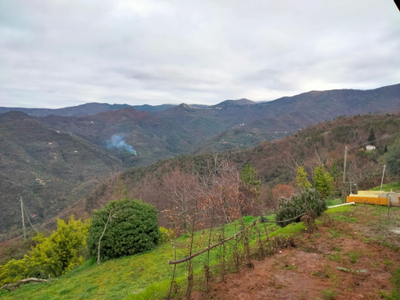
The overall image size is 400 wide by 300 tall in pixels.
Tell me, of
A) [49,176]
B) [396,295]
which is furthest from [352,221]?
[49,176]

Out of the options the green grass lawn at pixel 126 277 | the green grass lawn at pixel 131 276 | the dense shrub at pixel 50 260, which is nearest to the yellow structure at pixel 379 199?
the green grass lawn at pixel 131 276

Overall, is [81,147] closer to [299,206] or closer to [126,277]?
[126,277]

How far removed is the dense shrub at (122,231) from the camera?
350 inches

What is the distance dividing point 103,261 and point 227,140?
10285 centimetres

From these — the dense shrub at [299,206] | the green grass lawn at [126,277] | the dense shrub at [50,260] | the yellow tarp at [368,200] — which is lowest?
the dense shrub at [50,260]

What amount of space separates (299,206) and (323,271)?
3211 mm

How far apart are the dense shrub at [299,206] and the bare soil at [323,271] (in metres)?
1.24

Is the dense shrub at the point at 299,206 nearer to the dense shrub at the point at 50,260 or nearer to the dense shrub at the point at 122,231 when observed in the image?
the dense shrub at the point at 122,231

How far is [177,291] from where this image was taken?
3.74 meters

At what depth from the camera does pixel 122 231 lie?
8.90 metres

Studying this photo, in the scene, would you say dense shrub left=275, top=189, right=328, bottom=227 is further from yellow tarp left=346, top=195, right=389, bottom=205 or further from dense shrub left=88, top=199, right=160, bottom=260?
dense shrub left=88, top=199, right=160, bottom=260

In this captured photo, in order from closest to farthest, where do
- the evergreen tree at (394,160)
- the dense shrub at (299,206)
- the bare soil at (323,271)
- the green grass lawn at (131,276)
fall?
the bare soil at (323,271) < the green grass lawn at (131,276) < the dense shrub at (299,206) < the evergreen tree at (394,160)

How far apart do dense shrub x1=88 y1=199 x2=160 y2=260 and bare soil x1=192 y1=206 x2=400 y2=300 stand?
19.1 ft

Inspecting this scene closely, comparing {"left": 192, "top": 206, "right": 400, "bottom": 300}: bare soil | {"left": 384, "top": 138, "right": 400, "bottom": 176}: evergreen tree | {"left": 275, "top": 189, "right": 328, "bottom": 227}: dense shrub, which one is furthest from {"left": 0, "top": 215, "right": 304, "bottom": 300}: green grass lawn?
{"left": 384, "top": 138, "right": 400, "bottom": 176}: evergreen tree
